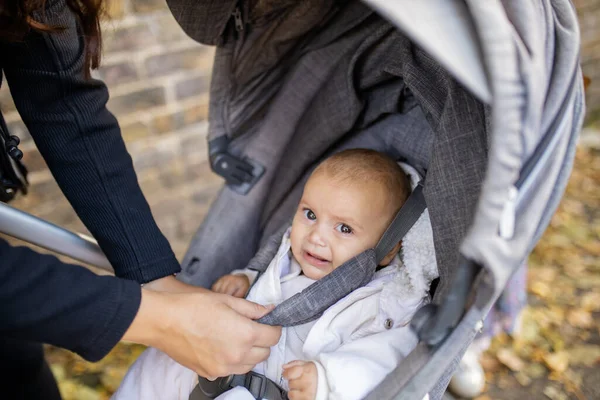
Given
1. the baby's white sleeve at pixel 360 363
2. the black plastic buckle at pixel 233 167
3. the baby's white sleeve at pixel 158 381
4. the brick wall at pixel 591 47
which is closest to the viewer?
the baby's white sleeve at pixel 360 363

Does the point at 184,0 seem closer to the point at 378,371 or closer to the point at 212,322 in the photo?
the point at 212,322

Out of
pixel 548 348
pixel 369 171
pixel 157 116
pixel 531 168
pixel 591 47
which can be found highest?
pixel 531 168

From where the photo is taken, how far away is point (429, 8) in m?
0.72

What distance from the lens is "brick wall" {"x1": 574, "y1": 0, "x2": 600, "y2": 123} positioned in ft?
11.1

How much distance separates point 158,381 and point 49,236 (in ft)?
1.22

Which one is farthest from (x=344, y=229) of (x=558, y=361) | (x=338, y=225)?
(x=558, y=361)

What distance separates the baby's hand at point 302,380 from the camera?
103cm

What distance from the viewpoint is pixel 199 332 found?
95 cm

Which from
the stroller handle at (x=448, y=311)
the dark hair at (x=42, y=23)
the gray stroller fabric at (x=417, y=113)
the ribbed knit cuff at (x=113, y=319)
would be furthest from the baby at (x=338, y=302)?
the dark hair at (x=42, y=23)

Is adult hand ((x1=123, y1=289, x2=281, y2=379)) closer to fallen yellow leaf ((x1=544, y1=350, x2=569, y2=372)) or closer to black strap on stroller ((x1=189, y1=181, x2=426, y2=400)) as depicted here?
black strap on stroller ((x1=189, y1=181, x2=426, y2=400))

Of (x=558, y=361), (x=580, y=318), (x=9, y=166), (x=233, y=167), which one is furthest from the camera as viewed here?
(x=580, y=318)

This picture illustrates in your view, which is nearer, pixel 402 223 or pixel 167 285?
pixel 167 285

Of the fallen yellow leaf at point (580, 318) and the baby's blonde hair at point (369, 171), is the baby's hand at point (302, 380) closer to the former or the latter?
the baby's blonde hair at point (369, 171)

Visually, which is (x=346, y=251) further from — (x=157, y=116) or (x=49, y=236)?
(x=157, y=116)
